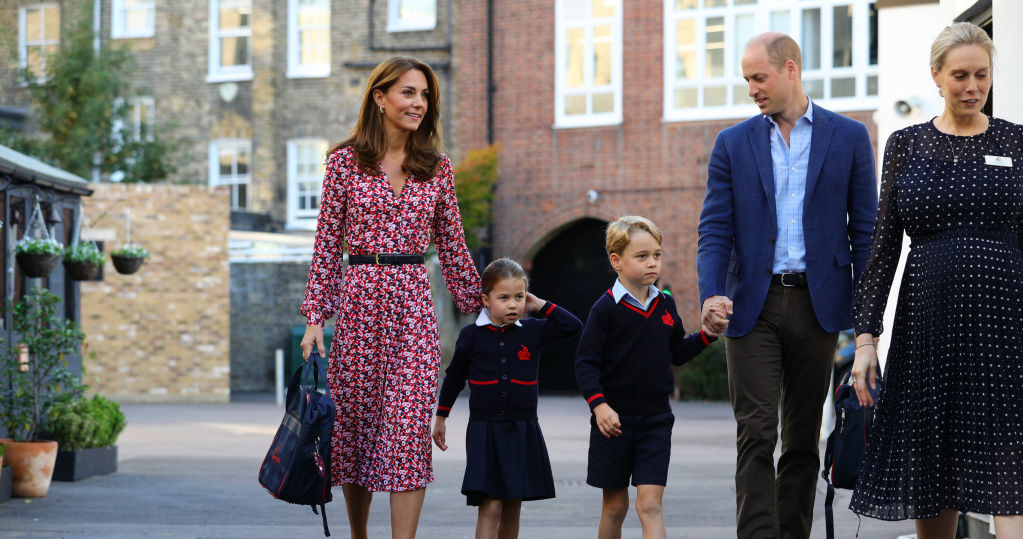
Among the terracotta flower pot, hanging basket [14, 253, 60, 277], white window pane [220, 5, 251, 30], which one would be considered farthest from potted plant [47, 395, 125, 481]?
white window pane [220, 5, 251, 30]

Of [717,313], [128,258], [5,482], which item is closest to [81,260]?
[5,482]

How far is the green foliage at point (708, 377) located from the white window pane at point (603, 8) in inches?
250

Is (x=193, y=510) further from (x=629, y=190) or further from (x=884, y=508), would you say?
(x=629, y=190)

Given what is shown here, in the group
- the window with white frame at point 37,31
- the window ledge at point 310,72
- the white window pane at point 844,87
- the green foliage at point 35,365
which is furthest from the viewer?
the window with white frame at point 37,31

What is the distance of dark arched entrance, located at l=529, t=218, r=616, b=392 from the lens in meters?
25.2

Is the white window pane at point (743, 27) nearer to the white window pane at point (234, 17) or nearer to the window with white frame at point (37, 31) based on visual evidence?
the white window pane at point (234, 17)

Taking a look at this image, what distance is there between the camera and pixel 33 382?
400 inches

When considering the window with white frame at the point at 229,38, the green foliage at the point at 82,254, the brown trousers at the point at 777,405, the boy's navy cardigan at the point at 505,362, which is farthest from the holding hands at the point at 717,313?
the window with white frame at the point at 229,38

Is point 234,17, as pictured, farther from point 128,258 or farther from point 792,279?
point 792,279

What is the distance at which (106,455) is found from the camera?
36.1 ft

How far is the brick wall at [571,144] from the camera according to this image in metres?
23.9

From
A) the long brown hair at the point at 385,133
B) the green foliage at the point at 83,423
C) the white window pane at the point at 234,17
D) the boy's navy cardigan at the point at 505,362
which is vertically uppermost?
the white window pane at the point at 234,17

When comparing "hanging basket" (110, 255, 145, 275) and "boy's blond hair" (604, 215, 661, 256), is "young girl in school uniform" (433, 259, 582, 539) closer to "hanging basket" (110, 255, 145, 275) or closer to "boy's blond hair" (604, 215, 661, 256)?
"boy's blond hair" (604, 215, 661, 256)

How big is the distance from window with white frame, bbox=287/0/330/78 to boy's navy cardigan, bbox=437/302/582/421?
22.2 m
